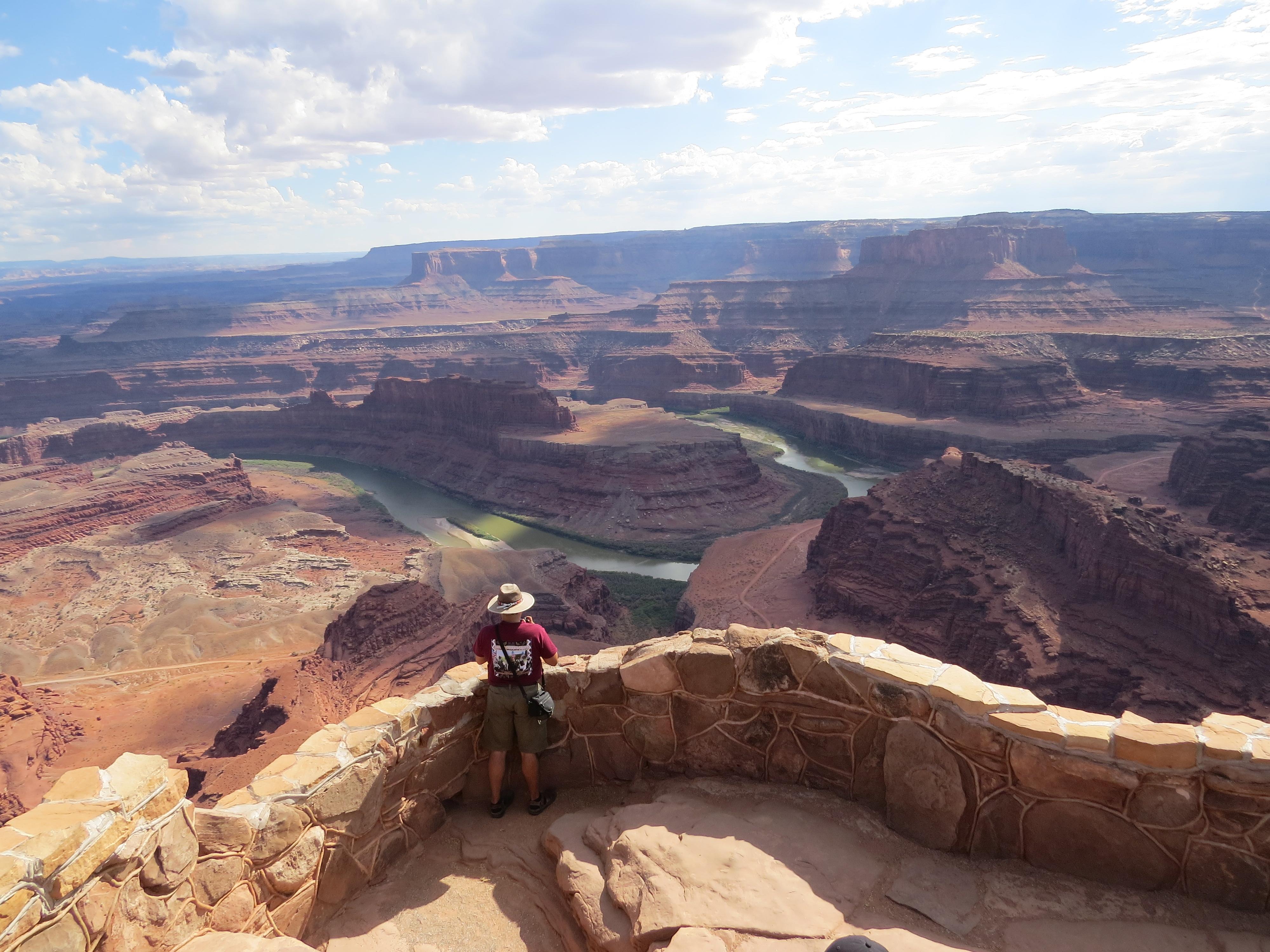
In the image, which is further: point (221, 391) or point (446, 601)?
point (221, 391)

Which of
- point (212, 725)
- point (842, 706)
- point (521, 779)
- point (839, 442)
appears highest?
point (842, 706)

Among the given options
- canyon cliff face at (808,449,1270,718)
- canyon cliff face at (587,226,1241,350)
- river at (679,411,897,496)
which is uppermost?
canyon cliff face at (587,226,1241,350)

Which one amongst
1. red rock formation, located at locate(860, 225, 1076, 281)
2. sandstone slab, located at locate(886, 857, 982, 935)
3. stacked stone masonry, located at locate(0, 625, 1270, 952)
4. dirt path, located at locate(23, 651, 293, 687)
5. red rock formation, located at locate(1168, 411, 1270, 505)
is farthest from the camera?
red rock formation, located at locate(860, 225, 1076, 281)

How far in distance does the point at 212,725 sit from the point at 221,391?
297ft

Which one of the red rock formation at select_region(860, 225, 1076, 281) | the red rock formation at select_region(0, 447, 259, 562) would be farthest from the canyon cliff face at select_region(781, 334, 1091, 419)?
the red rock formation at select_region(0, 447, 259, 562)

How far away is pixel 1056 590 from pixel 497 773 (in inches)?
817

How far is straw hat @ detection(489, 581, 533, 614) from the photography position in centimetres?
657

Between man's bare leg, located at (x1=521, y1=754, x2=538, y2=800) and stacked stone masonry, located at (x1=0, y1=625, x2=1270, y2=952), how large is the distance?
32 centimetres

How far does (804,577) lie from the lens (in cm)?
3155

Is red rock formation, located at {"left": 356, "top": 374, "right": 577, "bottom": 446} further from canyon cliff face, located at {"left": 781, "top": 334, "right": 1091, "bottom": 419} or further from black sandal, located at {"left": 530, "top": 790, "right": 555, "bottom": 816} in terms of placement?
black sandal, located at {"left": 530, "top": 790, "right": 555, "bottom": 816}

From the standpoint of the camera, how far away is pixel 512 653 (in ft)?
21.1

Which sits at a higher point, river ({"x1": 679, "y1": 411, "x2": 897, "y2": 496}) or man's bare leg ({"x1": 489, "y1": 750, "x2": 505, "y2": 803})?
man's bare leg ({"x1": 489, "y1": 750, "x2": 505, "y2": 803})

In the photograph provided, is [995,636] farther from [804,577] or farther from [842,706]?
[842,706]

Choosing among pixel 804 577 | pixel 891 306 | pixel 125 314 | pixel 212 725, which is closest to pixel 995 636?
pixel 804 577
